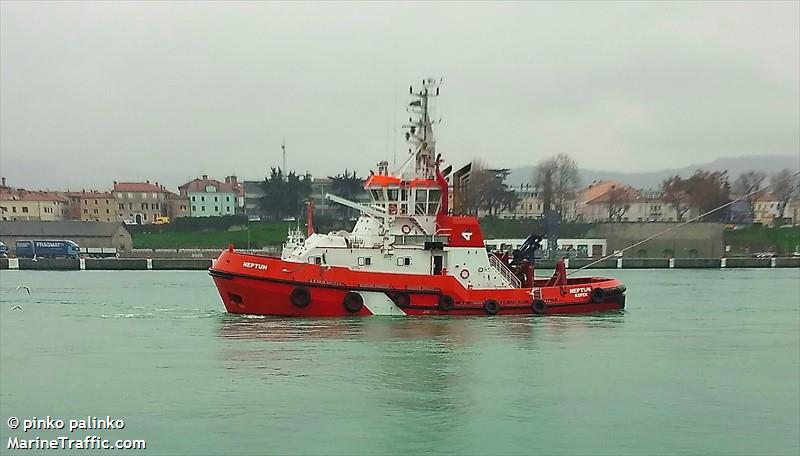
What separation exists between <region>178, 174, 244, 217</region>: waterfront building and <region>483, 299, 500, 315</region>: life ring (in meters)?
71.1

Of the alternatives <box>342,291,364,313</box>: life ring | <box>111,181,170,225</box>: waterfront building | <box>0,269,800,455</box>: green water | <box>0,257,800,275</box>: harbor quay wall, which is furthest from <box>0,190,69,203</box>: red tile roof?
<box>342,291,364,313</box>: life ring

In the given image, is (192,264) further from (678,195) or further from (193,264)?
(678,195)

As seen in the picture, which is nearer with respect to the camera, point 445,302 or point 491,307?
point 445,302

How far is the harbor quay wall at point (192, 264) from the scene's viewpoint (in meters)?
47.8

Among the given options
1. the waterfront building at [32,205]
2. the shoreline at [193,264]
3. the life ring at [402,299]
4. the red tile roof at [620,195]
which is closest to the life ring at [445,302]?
the life ring at [402,299]

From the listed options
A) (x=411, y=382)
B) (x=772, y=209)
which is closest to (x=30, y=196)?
(x=411, y=382)

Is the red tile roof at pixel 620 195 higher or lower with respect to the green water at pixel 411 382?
higher

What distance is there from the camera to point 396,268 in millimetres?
18219

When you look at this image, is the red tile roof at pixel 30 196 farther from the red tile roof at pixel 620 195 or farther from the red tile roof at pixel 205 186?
the red tile roof at pixel 620 195

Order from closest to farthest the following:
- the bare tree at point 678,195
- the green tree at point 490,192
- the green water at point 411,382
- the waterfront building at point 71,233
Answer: the green water at point 411,382, the waterfront building at point 71,233, the green tree at point 490,192, the bare tree at point 678,195

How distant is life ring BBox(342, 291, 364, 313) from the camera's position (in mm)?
17609

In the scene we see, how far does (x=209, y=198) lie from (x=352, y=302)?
7217cm

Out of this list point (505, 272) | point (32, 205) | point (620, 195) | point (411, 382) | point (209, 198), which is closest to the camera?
point (411, 382)

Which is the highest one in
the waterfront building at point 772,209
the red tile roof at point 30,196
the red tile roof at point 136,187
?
the red tile roof at point 136,187
